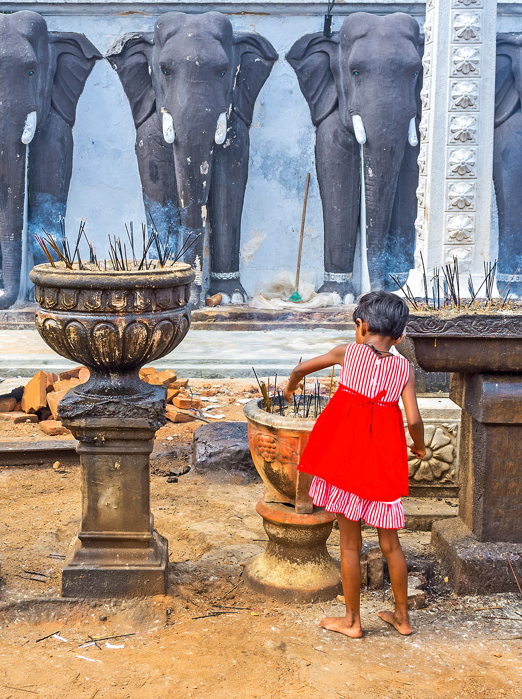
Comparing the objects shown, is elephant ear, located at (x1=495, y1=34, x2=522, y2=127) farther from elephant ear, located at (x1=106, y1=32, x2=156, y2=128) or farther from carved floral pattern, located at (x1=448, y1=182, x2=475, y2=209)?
carved floral pattern, located at (x1=448, y1=182, x2=475, y2=209)

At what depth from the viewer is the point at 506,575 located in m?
3.22

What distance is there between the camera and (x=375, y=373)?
2861 mm

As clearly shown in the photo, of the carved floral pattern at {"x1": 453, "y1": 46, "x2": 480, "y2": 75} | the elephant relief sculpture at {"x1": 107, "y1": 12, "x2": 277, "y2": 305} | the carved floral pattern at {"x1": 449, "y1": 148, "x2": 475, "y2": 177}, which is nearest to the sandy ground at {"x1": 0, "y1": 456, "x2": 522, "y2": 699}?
the carved floral pattern at {"x1": 449, "y1": 148, "x2": 475, "y2": 177}

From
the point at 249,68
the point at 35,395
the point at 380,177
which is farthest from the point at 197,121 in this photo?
→ the point at 35,395

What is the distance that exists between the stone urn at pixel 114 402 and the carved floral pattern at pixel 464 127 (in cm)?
279

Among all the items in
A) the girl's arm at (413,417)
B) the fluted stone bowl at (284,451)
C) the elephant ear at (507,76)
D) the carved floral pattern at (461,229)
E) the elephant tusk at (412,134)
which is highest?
the elephant ear at (507,76)

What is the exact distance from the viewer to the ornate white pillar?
5.22 metres

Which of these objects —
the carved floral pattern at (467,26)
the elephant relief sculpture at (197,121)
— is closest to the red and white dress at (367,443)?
the carved floral pattern at (467,26)

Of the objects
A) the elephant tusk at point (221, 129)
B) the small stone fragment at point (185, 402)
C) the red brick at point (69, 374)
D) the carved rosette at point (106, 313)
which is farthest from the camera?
the elephant tusk at point (221, 129)

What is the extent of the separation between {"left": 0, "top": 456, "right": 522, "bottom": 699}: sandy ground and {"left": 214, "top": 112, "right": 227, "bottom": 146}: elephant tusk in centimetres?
598

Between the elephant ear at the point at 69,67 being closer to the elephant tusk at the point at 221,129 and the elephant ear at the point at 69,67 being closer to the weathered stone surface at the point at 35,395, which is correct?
the elephant tusk at the point at 221,129

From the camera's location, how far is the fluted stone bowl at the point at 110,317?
299 cm

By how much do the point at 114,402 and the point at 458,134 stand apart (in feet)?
10.8

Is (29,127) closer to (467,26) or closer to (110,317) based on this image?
(467,26)
